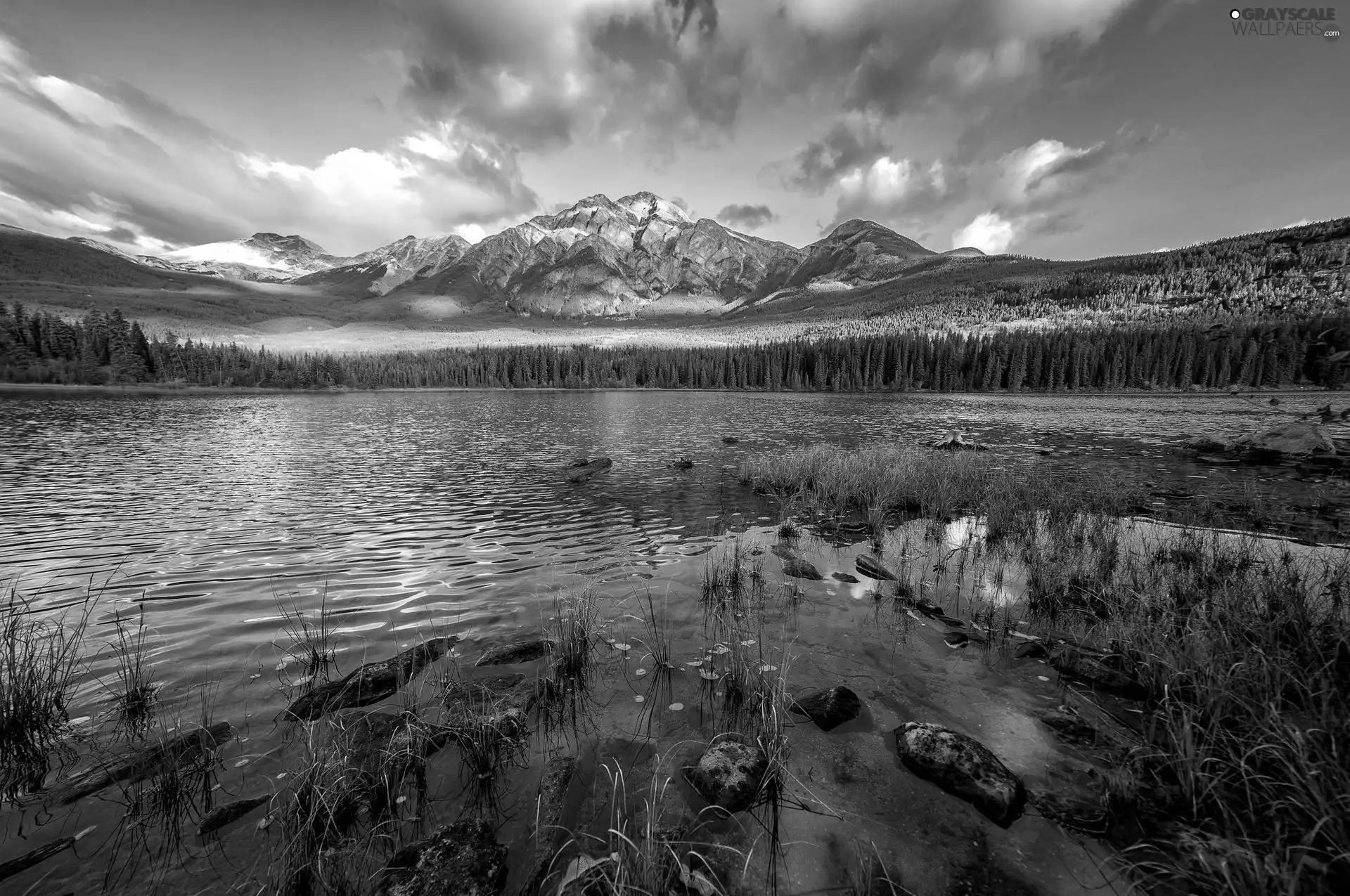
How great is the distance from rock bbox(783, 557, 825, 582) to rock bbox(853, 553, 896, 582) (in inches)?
41.8

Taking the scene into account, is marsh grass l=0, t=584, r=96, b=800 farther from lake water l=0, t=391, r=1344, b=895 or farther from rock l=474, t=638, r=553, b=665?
rock l=474, t=638, r=553, b=665

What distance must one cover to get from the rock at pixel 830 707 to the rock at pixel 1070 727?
7.43ft

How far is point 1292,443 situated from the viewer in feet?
89.7

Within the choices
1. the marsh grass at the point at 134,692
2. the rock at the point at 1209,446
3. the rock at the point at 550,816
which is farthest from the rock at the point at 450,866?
the rock at the point at 1209,446

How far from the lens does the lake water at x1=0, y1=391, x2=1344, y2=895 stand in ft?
16.2

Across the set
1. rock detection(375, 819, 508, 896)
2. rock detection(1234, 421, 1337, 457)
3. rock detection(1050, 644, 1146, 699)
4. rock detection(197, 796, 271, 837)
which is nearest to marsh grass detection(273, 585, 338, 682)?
rock detection(197, 796, 271, 837)

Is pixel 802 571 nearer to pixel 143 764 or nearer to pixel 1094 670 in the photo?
pixel 1094 670

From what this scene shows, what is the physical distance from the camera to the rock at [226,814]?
4828mm

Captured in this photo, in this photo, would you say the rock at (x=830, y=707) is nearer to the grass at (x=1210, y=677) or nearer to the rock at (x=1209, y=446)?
the grass at (x=1210, y=677)

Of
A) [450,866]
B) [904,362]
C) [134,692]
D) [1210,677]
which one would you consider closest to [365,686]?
[134,692]

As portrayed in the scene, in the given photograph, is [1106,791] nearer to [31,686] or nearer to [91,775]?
[91,775]

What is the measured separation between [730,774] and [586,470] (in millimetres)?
22008

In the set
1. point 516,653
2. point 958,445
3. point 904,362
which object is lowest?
point 516,653

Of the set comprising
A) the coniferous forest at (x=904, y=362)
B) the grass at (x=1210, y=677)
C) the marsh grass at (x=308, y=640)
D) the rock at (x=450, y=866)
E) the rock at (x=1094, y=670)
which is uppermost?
the coniferous forest at (x=904, y=362)
